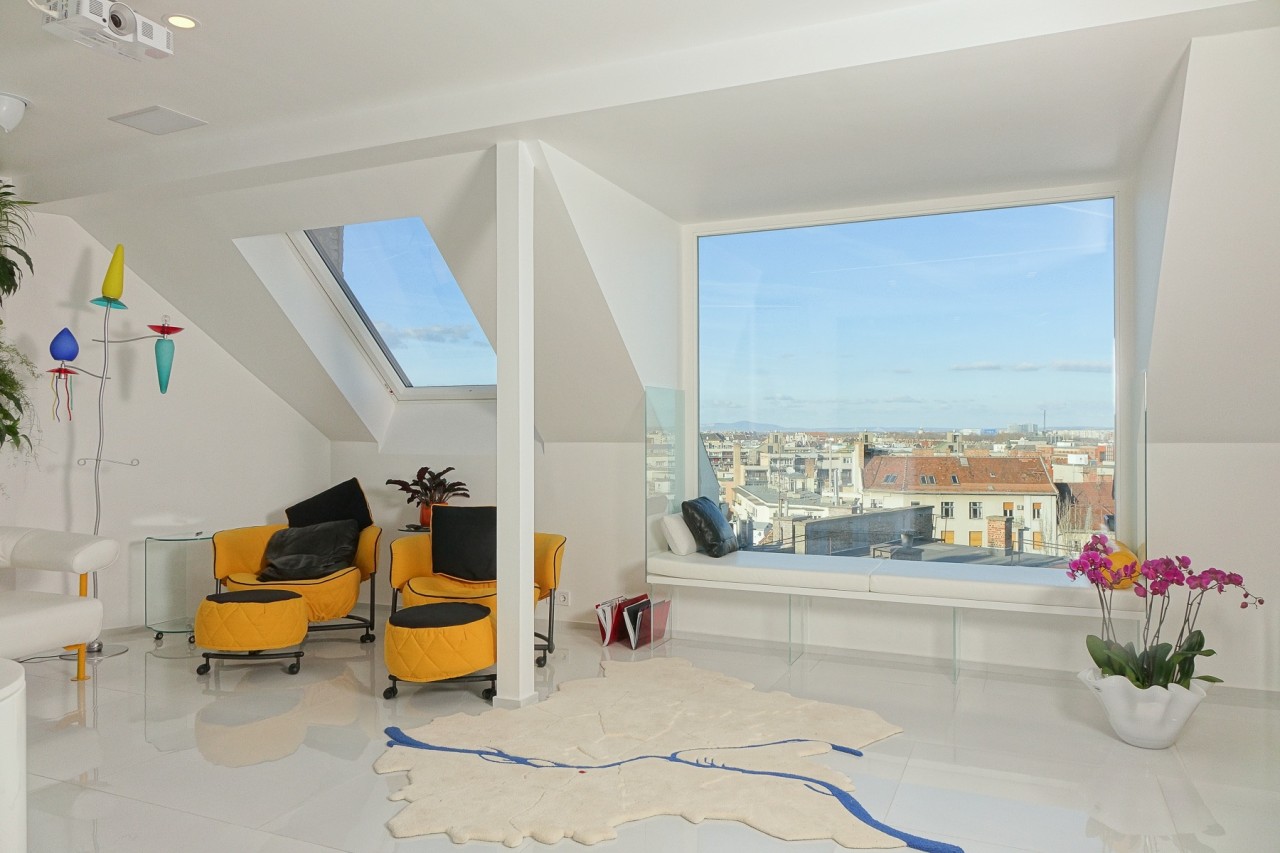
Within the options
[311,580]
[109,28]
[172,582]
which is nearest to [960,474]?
[311,580]

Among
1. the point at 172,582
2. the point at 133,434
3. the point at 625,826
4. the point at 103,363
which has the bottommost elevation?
the point at 625,826

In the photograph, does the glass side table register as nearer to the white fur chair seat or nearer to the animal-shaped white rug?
the white fur chair seat

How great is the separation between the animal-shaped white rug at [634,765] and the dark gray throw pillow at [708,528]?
41.3 inches

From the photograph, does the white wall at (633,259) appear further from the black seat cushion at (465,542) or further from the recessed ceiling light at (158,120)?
the recessed ceiling light at (158,120)

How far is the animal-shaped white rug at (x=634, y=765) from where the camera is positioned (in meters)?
3.02

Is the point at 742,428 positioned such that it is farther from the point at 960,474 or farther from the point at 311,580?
the point at 311,580

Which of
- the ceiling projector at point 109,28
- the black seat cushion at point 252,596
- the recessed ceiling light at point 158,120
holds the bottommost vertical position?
the black seat cushion at point 252,596

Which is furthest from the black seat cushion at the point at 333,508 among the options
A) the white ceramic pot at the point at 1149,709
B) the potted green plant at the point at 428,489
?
the white ceramic pot at the point at 1149,709

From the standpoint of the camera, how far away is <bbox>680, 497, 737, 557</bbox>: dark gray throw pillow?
217 inches

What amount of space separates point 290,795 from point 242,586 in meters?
2.42

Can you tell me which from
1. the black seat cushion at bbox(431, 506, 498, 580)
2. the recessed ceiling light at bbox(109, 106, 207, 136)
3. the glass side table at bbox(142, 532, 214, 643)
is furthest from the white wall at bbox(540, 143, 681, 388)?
the glass side table at bbox(142, 532, 214, 643)

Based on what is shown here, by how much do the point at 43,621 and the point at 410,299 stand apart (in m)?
3.02

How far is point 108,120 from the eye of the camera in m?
4.54

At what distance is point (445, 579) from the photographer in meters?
5.33
